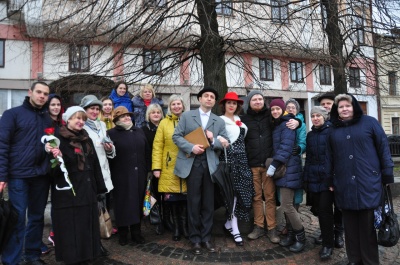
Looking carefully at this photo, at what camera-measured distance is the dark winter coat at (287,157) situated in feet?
13.4

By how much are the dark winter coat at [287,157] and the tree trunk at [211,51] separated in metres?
2.74

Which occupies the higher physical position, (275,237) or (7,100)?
(7,100)

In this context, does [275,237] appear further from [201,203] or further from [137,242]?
[137,242]

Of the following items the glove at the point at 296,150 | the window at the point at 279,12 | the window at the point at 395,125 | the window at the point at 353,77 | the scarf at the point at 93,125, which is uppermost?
the window at the point at 279,12

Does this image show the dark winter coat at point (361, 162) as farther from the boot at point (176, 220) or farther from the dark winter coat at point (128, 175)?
the dark winter coat at point (128, 175)

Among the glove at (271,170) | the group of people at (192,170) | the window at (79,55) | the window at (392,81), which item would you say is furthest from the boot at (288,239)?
the window at (392,81)

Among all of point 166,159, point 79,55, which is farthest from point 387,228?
point 79,55

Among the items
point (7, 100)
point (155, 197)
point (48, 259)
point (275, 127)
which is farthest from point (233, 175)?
point (7, 100)

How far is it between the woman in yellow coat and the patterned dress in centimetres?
73

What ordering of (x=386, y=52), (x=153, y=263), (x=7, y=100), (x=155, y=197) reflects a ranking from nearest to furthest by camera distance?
1. (x=153, y=263)
2. (x=155, y=197)
3. (x=386, y=52)
4. (x=7, y=100)

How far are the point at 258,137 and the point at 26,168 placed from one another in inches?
117

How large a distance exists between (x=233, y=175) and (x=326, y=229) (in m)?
1.36

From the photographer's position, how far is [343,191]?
11.6 feet

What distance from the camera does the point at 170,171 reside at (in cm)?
439
